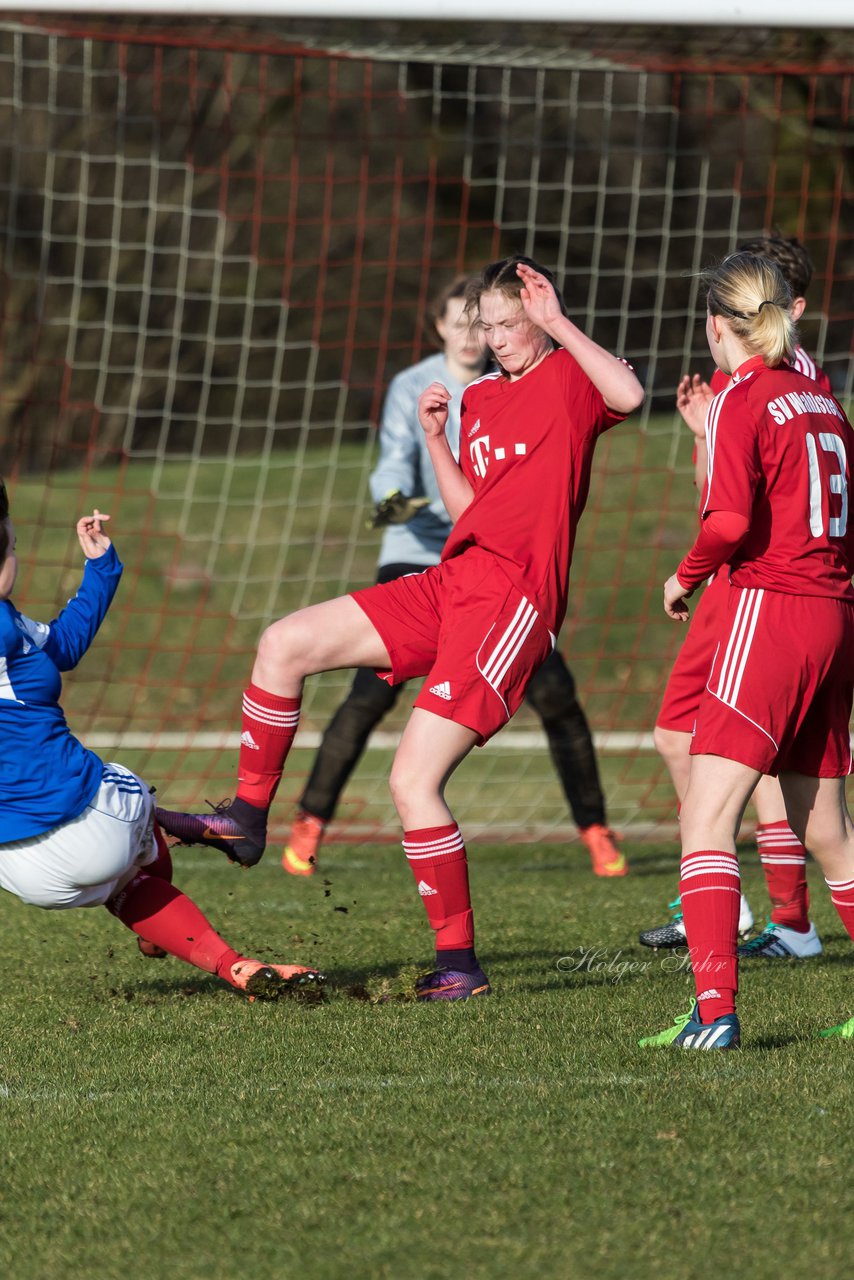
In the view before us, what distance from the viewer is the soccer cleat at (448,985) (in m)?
4.60

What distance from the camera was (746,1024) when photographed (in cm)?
429

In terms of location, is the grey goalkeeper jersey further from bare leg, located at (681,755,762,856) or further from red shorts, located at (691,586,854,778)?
bare leg, located at (681,755,762,856)

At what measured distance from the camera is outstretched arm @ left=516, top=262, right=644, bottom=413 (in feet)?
14.3

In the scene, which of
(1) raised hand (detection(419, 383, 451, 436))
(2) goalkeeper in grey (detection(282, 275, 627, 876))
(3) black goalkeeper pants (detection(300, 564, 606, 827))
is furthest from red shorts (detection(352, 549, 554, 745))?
(3) black goalkeeper pants (detection(300, 564, 606, 827))

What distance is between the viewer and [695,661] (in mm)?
5121

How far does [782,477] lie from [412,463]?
11.0 feet

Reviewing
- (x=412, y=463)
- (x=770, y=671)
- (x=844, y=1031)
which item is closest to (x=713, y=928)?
(x=844, y=1031)

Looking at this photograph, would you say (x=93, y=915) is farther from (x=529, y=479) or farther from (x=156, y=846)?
(x=529, y=479)

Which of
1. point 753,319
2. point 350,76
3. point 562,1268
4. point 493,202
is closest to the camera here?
point 562,1268

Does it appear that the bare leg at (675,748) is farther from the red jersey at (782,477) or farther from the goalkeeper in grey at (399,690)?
the goalkeeper in grey at (399,690)

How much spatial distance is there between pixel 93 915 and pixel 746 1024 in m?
2.94

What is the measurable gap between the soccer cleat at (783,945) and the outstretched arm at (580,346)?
196cm

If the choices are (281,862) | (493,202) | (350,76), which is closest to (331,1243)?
(281,862)

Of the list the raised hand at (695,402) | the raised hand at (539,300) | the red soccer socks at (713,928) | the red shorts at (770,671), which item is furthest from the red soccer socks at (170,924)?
the raised hand at (695,402)
